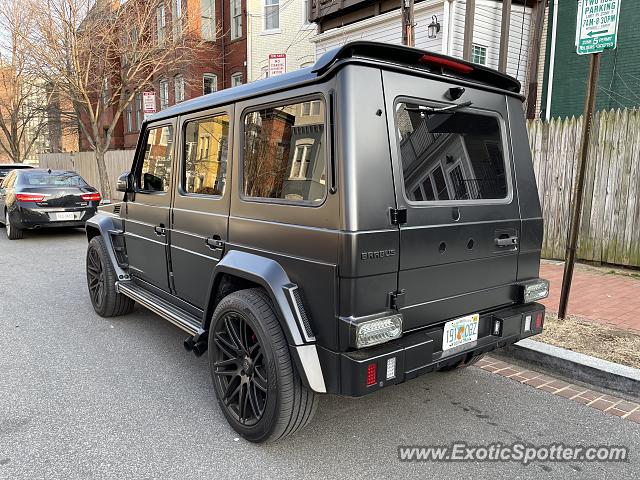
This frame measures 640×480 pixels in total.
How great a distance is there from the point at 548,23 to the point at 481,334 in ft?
38.8

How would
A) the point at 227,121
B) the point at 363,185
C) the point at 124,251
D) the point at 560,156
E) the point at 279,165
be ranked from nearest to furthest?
1. the point at 363,185
2. the point at 279,165
3. the point at 227,121
4. the point at 124,251
5. the point at 560,156

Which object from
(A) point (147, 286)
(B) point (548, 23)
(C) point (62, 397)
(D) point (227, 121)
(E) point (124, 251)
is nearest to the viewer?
(D) point (227, 121)

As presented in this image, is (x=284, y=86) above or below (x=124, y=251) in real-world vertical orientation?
above

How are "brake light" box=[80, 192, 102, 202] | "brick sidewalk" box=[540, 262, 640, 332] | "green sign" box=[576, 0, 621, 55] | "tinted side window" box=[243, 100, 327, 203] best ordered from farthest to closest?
"brake light" box=[80, 192, 102, 202], "brick sidewalk" box=[540, 262, 640, 332], "green sign" box=[576, 0, 621, 55], "tinted side window" box=[243, 100, 327, 203]

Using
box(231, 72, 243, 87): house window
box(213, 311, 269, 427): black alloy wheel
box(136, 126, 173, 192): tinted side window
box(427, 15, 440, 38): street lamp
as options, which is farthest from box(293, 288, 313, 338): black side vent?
box(231, 72, 243, 87): house window

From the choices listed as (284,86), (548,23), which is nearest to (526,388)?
(284,86)

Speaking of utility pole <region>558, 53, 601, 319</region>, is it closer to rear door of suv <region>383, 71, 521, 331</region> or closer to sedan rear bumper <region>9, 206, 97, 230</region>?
rear door of suv <region>383, 71, 521, 331</region>

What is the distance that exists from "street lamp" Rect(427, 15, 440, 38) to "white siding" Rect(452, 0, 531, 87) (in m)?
0.41

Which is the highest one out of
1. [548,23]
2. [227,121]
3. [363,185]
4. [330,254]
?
[548,23]

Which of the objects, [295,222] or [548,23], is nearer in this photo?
[295,222]

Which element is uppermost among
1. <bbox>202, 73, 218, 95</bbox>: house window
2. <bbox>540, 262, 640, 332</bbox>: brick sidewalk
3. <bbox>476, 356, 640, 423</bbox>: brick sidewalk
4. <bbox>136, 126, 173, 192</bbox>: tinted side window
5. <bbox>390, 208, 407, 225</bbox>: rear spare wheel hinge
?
<bbox>202, 73, 218, 95</bbox>: house window

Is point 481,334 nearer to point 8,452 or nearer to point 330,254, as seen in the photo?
point 330,254

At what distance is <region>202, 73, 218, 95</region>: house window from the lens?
20.8 m

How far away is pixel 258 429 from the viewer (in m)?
2.84
